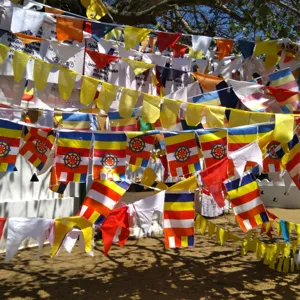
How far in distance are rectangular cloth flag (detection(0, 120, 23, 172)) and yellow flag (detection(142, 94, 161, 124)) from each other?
1280mm

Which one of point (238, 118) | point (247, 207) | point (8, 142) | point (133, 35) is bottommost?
point (247, 207)

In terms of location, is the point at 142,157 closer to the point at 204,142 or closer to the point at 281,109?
the point at 204,142

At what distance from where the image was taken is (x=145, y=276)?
643cm

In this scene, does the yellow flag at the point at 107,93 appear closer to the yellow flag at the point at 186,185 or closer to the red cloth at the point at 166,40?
the yellow flag at the point at 186,185

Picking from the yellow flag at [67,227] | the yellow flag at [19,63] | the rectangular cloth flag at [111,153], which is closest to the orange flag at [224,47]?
the rectangular cloth flag at [111,153]

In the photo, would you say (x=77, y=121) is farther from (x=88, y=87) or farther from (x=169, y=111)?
(x=169, y=111)

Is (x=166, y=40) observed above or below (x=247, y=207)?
above

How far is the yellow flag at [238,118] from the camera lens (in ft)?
15.0

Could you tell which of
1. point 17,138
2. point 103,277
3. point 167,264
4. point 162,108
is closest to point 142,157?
point 162,108

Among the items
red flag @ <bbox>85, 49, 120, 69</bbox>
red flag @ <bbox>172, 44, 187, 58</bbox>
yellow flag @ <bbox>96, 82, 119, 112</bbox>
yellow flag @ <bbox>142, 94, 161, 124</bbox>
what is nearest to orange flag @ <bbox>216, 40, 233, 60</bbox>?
red flag @ <bbox>172, 44, 187, 58</bbox>

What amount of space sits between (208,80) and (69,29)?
6.23 ft

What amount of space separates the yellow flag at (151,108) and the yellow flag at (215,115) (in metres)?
0.54

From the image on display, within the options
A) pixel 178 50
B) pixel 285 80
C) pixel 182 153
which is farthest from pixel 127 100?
pixel 178 50

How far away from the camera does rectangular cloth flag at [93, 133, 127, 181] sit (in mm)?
4258
